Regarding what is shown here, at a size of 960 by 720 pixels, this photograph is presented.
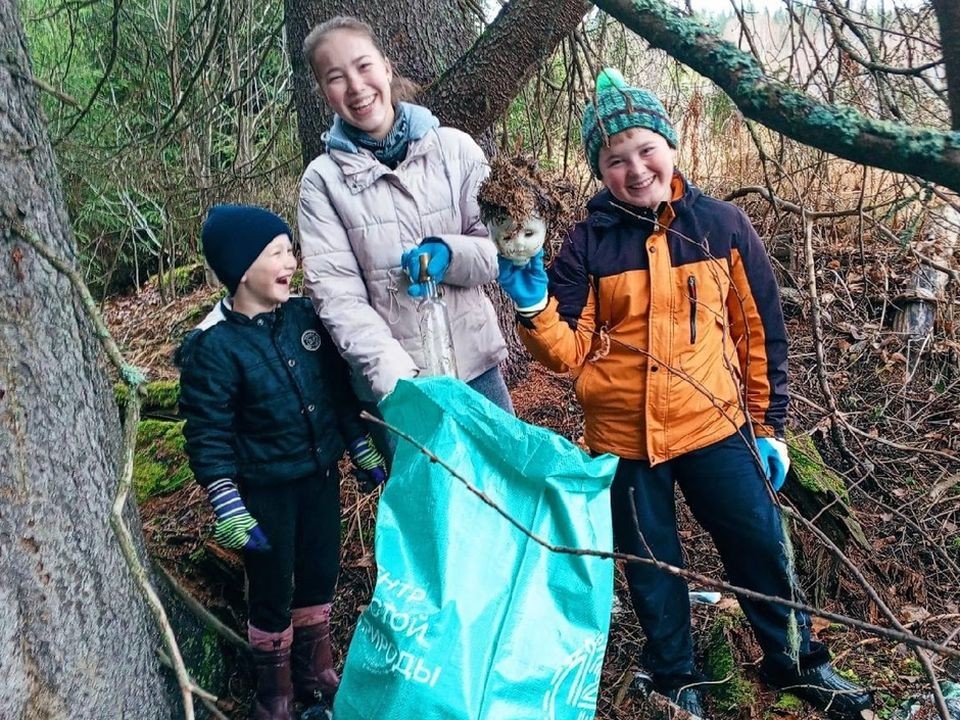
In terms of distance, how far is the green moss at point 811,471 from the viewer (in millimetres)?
2855

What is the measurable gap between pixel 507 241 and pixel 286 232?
2.33ft

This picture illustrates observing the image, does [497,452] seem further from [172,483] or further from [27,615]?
[172,483]

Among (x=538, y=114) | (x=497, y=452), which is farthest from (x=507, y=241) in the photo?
(x=538, y=114)

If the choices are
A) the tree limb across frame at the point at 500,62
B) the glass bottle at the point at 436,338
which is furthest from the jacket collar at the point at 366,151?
the tree limb across frame at the point at 500,62

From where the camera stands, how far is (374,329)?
207 centimetres

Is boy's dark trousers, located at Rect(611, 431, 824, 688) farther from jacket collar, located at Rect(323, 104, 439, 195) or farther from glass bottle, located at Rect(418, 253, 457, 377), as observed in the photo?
jacket collar, located at Rect(323, 104, 439, 195)

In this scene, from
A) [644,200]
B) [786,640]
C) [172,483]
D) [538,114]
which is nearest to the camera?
[644,200]

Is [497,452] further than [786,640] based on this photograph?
No

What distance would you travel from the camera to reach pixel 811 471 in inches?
114

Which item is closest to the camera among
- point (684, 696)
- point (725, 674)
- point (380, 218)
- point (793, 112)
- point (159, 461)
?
point (793, 112)

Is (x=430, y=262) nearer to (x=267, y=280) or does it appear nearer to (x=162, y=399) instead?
(x=267, y=280)

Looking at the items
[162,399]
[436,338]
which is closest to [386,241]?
[436,338]

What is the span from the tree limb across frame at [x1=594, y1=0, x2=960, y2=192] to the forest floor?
141 cm

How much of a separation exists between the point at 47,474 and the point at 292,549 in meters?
0.78
